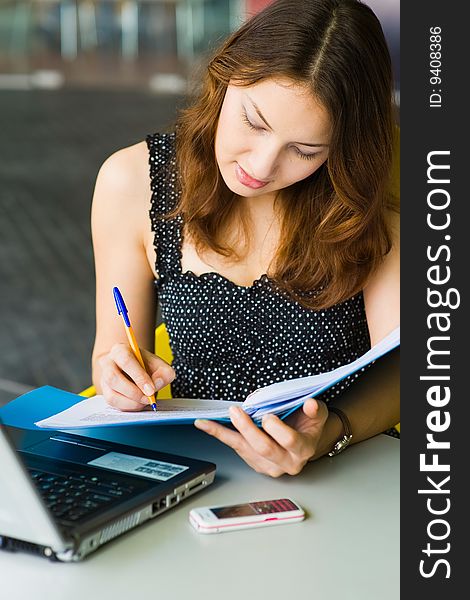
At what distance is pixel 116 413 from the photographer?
165 centimetres

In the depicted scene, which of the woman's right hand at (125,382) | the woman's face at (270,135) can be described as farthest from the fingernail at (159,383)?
the woman's face at (270,135)

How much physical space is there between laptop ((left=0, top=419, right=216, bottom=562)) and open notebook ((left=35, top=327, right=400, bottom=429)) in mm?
34

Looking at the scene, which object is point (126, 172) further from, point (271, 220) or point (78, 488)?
point (78, 488)

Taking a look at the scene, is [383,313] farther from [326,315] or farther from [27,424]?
[27,424]

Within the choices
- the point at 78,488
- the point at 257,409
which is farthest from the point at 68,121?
the point at 78,488

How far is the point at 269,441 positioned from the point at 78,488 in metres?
0.30

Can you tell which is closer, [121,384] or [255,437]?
[255,437]

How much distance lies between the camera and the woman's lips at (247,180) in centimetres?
186

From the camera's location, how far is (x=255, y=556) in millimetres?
1308

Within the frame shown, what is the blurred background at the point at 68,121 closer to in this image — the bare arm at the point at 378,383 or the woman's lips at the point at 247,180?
the woman's lips at the point at 247,180

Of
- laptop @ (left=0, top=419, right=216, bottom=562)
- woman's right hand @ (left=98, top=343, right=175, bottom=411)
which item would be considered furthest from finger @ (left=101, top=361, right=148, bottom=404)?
laptop @ (left=0, top=419, right=216, bottom=562)

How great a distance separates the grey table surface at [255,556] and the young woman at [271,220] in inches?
10.1

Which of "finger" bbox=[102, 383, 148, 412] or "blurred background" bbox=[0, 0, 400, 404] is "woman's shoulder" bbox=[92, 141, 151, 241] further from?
"finger" bbox=[102, 383, 148, 412]

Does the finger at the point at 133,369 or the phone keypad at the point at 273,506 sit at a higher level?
the finger at the point at 133,369
